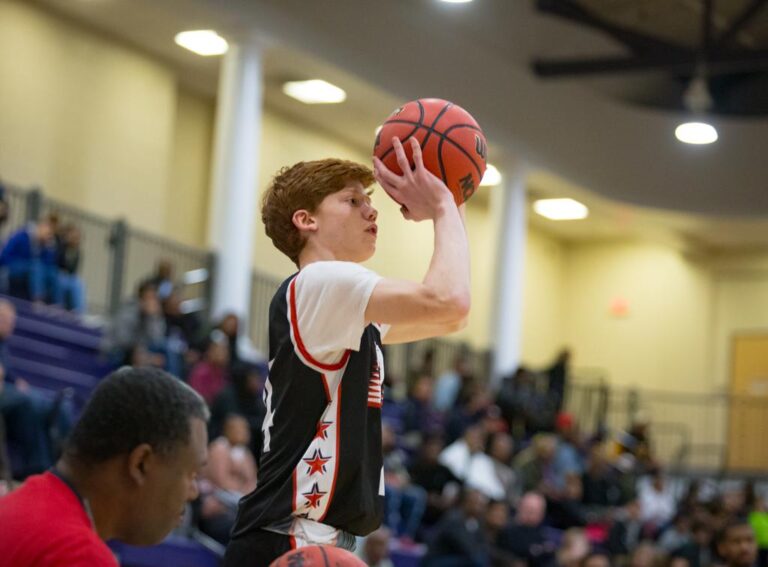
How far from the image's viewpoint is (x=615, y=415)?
84.6ft

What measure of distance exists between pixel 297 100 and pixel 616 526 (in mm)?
8219

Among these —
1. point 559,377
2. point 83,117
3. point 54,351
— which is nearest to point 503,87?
point 559,377

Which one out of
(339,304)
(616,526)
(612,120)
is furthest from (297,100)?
(339,304)

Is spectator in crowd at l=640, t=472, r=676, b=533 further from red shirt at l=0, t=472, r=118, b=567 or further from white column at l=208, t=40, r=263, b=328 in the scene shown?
red shirt at l=0, t=472, r=118, b=567

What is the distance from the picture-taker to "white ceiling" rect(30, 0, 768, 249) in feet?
57.6

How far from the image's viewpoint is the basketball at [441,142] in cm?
370

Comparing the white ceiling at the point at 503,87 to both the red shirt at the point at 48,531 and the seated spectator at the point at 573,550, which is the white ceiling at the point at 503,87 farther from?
the red shirt at the point at 48,531

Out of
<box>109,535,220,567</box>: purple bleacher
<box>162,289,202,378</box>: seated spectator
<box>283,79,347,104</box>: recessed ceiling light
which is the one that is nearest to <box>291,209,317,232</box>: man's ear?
<box>109,535,220,567</box>: purple bleacher

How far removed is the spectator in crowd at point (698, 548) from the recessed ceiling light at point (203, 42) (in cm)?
829

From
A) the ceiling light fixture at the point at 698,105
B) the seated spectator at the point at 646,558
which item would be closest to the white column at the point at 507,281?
the ceiling light fixture at the point at 698,105

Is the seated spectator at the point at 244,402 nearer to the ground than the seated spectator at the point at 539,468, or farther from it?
farther from it

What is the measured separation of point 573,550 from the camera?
1344cm

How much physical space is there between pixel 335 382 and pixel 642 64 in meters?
16.2

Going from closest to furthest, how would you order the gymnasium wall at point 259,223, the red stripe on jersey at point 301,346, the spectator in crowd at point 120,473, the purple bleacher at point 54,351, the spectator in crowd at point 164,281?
the spectator in crowd at point 120,473 < the red stripe on jersey at point 301,346 < the purple bleacher at point 54,351 < the spectator in crowd at point 164,281 < the gymnasium wall at point 259,223
